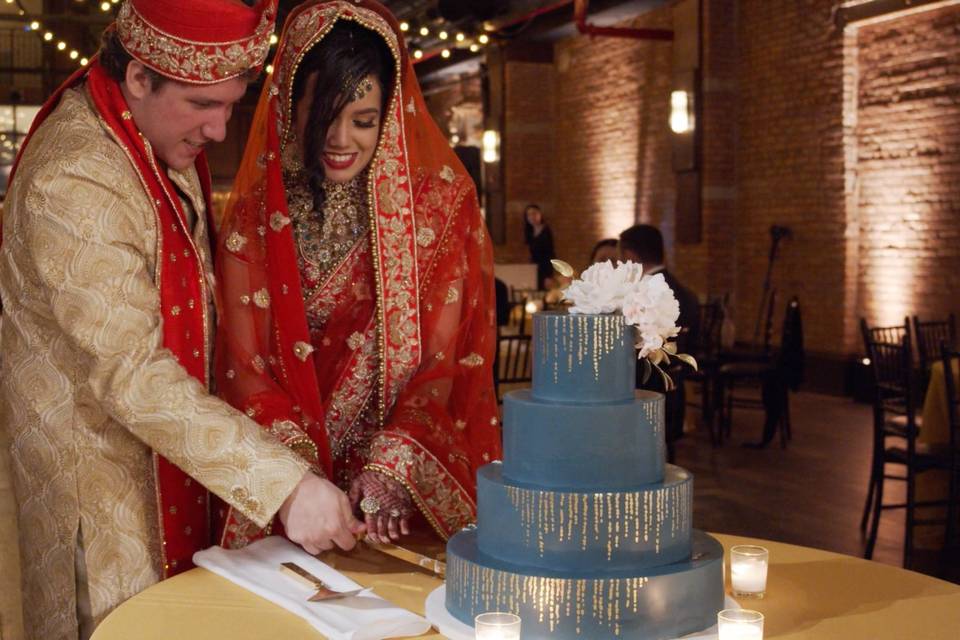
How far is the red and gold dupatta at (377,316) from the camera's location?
1.93 meters

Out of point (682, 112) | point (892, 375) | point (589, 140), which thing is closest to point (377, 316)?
point (892, 375)

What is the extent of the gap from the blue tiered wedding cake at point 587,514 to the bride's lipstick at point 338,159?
61 centimetres

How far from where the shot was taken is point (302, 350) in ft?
6.30

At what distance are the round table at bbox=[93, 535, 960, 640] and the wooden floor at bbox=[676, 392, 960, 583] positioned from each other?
341cm

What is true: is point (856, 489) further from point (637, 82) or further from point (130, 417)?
point (637, 82)

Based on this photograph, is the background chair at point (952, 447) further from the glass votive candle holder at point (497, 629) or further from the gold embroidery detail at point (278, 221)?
the glass votive candle holder at point (497, 629)

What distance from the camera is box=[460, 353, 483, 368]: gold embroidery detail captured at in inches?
80.4

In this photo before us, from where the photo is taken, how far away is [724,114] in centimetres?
1126

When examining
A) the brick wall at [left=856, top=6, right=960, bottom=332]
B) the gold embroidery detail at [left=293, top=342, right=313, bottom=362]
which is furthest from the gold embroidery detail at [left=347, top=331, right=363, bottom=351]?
the brick wall at [left=856, top=6, right=960, bottom=332]

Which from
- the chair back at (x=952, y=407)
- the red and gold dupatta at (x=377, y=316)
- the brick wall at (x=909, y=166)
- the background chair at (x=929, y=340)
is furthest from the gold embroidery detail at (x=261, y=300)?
the brick wall at (x=909, y=166)

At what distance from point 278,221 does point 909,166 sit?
8264 mm

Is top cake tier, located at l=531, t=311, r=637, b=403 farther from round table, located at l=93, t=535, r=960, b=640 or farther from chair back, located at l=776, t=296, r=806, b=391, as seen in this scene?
chair back, located at l=776, t=296, r=806, b=391

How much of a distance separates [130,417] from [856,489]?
5.38 m

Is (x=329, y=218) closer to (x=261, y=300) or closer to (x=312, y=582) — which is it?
(x=261, y=300)
